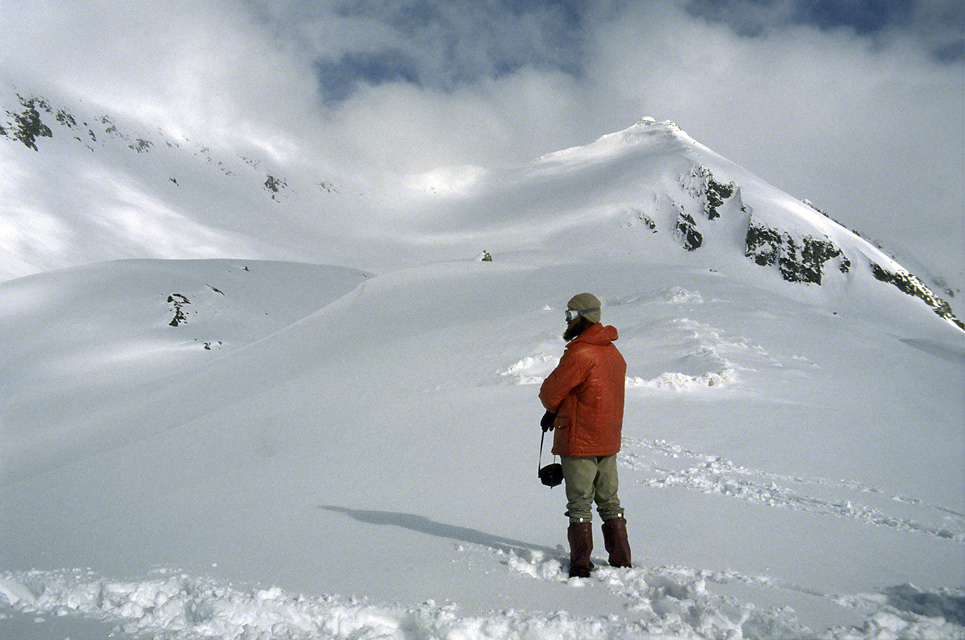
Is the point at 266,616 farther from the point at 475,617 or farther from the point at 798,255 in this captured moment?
the point at 798,255

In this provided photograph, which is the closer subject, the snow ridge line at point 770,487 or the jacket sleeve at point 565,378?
the jacket sleeve at point 565,378

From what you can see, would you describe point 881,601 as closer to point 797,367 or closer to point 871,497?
point 871,497

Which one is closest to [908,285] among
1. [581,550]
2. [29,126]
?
[581,550]

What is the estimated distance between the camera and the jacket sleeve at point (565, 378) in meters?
3.62

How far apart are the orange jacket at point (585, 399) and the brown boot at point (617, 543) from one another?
44cm

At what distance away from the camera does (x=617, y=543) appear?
352 cm

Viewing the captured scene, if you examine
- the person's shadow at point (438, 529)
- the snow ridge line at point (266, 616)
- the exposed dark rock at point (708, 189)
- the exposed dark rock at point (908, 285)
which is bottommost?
the snow ridge line at point (266, 616)

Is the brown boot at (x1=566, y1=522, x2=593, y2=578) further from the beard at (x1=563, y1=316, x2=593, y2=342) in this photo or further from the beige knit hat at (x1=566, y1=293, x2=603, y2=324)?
the beige knit hat at (x1=566, y1=293, x2=603, y2=324)

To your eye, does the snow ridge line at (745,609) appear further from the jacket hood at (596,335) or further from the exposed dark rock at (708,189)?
the exposed dark rock at (708,189)

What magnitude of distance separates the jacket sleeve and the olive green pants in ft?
1.34

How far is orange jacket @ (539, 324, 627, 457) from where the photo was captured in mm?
3623

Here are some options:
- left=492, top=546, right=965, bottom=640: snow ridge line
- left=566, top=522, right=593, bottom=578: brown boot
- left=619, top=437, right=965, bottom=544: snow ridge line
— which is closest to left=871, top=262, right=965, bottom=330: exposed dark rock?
left=619, top=437, right=965, bottom=544: snow ridge line

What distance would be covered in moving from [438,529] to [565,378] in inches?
66.1

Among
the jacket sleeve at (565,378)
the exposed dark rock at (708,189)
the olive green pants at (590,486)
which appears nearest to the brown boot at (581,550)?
the olive green pants at (590,486)
